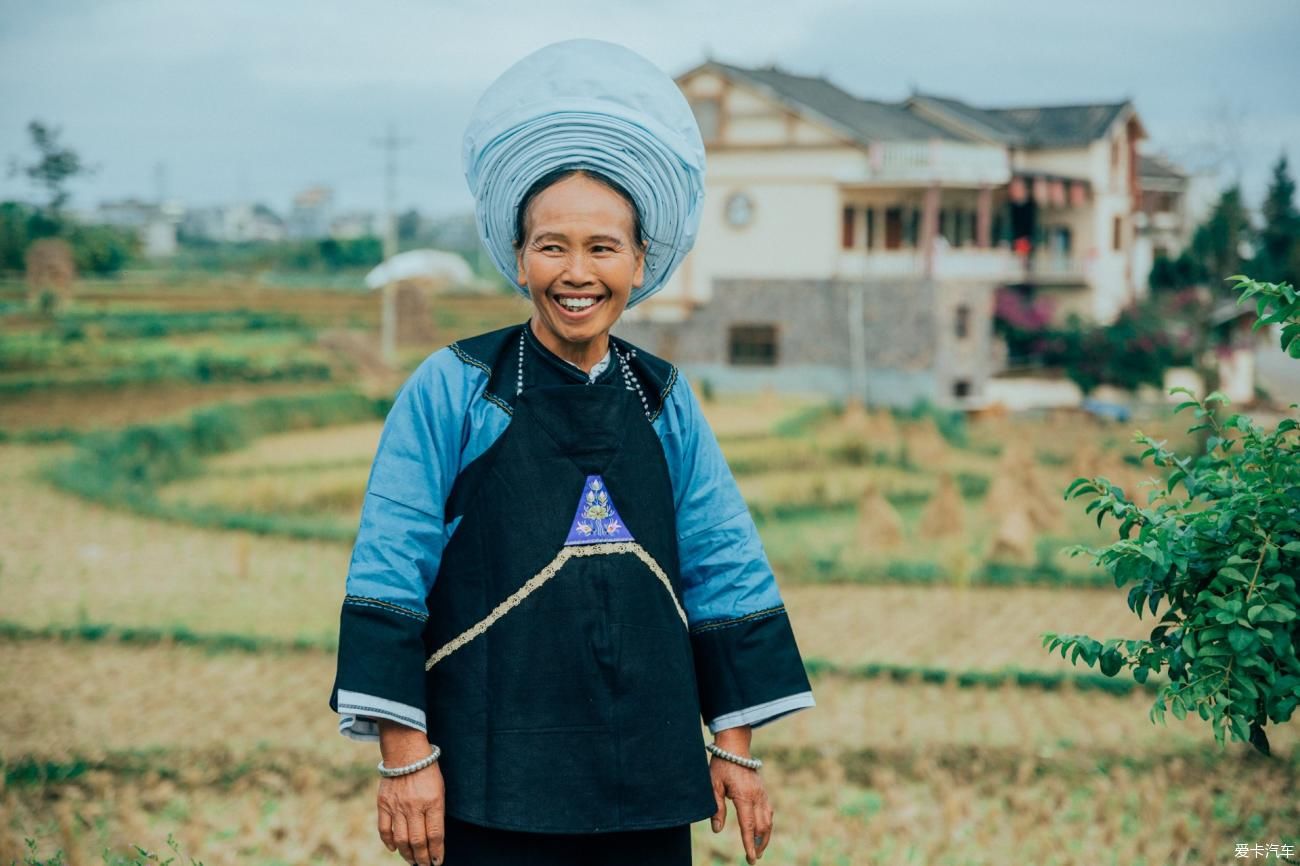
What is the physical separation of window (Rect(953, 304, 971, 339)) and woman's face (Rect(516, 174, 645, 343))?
713 inches

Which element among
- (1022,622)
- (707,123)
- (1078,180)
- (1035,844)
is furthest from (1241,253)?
(1035,844)

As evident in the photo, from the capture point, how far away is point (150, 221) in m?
Answer: 21.8

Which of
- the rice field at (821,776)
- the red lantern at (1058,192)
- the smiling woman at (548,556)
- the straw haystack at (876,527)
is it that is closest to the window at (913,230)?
the red lantern at (1058,192)

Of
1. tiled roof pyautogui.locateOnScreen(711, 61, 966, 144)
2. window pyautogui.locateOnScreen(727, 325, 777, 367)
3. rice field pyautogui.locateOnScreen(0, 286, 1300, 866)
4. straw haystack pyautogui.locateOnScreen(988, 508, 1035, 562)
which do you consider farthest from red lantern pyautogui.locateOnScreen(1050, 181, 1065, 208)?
straw haystack pyautogui.locateOnScreen(988, 508, 1035, 562)

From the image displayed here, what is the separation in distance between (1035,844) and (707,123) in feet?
53.3

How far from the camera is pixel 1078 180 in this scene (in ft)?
71.1

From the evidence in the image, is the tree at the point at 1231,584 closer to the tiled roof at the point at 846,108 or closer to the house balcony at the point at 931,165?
the house balcony at the point at 931,165

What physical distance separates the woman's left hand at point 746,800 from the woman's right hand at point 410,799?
1.57 feet

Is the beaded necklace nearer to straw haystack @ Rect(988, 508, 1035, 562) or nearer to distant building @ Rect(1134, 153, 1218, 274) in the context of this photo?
straw haystack @ Rect(988, 508, 1035, 562)

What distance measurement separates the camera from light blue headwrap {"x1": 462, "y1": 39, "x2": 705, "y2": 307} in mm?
2137

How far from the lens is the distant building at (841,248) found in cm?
1916

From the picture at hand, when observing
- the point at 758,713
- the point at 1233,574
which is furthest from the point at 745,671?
the point at 1233,574

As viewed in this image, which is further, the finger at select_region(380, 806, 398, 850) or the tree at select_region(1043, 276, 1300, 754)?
the tree at select_region(1043, 276, 1300, 754)

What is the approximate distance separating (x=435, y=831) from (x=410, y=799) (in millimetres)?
65
